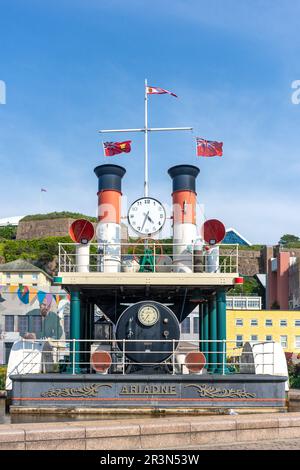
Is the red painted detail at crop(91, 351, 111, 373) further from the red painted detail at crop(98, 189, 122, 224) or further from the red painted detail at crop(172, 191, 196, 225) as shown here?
the red painted detail at crop(172, 191, 196, 225)

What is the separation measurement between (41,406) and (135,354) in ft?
11.5

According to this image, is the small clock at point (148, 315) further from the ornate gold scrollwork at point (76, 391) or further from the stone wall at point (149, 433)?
the stone wall at point (149, 433)

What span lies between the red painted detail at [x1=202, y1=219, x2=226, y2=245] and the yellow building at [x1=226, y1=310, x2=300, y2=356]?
112 ft

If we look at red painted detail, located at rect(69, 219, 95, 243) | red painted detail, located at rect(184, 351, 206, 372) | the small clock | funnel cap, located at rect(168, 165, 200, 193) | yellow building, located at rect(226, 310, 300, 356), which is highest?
funnel cap, located at rect(168, 165, 200, 193)

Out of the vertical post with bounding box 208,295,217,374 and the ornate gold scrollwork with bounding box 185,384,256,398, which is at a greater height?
the vertical post with bounding box 208,295,217,374

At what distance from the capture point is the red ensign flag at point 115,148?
83.0 ft

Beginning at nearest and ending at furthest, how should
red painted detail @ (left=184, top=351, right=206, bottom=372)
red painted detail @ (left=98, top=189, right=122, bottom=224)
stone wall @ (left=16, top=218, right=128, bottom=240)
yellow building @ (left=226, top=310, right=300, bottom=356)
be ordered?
red painted detail @ (left=184, top=351, right=206, bottom=372) → red painted detail @ (left=98, top=189, right=122, bottom=224) → yellow building @ (left=226, top=310, right=300, bottom=356) → stone wall @ (left=16, top=218, right=128, bottom=240)

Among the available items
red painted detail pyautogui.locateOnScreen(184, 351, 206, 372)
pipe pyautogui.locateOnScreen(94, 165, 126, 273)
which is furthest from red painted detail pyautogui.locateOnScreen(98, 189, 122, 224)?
red painted detail pyautogui.locateOnScreen(184, 351, 206, 372)

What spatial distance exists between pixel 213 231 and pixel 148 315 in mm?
3928

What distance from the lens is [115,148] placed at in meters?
25.5

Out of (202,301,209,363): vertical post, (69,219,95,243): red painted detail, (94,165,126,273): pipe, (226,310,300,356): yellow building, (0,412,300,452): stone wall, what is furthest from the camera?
(226,310,300,356): yellow building

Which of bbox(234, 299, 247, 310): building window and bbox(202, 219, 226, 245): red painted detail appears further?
bbox(234, 299, 247, 310): building window

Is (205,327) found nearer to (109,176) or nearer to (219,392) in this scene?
(219,392)

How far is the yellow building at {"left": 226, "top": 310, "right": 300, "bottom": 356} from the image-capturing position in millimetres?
54250
